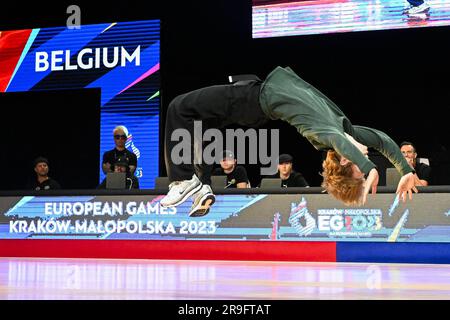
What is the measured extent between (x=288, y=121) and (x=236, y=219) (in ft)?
17.8

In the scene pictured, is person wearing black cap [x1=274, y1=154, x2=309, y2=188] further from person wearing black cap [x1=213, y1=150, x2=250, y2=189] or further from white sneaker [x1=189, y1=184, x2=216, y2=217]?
white sneaker [x1=189, y1=184, x2=216, y2=217]

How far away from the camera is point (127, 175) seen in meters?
10.8

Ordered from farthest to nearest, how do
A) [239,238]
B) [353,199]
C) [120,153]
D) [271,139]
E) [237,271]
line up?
[271,139], [120,153], [239,238], [237,271], [353,199]

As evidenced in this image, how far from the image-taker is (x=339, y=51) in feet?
43.2

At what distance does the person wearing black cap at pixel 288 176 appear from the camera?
33.4ft

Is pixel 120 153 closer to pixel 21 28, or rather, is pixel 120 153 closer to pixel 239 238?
pixel 239 238

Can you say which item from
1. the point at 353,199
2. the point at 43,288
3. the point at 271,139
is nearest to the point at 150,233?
the point at 271,139

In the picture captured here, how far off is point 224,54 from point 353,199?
8.88 meters

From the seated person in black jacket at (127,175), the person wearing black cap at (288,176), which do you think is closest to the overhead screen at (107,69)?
the seated person in black jacket at (127,175)

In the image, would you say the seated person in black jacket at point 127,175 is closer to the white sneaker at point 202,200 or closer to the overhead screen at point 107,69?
the overhead screen at point 107,69

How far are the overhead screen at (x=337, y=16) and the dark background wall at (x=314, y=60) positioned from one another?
882mm

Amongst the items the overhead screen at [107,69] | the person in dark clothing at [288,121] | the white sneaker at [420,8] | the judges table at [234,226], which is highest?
the white sneaker at [420,8]

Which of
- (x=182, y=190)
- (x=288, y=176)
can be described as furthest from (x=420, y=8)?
(x=182, y=190)

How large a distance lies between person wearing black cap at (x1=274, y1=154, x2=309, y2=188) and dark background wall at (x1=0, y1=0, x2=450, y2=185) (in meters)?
2.70
